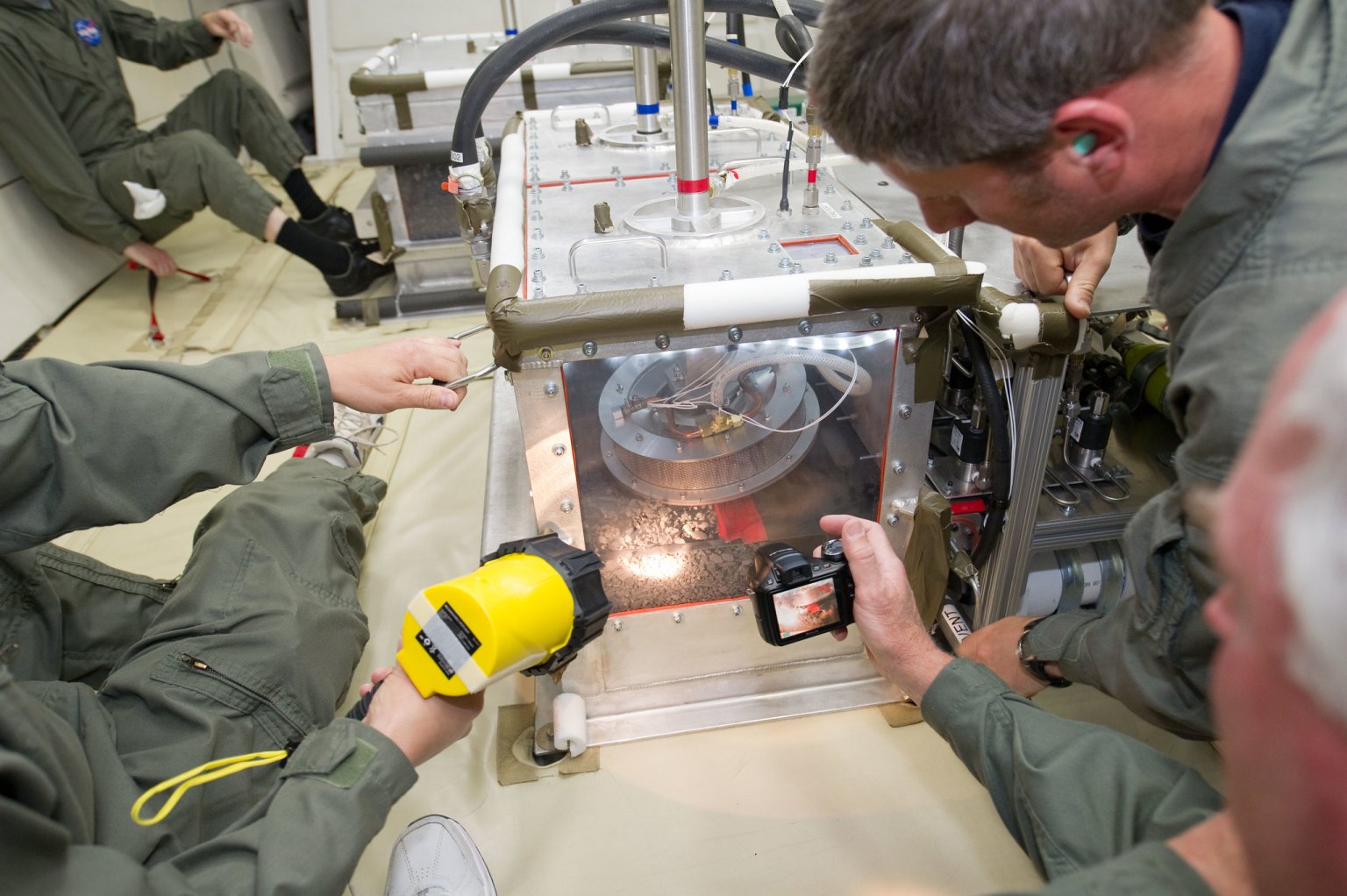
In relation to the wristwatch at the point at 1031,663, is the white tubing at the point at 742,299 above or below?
above

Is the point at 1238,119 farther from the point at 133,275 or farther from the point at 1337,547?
the point at 133,275

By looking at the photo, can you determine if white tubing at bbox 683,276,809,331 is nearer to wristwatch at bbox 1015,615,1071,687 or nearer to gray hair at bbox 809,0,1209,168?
gray hair at bbox 809,0,1209,168

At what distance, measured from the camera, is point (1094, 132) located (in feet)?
1.89

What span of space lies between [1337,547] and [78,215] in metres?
3.05

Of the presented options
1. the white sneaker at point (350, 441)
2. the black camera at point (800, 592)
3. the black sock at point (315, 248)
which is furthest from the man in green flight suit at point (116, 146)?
the black camera at point (800, 592)

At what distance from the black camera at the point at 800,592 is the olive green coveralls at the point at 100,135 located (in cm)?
228

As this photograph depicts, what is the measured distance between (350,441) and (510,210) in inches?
30.4

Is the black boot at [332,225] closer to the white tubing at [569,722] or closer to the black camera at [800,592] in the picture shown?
the white tubing at [569,722]

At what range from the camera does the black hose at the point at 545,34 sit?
1.03 metres

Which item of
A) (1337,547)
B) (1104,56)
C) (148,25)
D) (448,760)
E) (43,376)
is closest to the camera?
(1337,547)

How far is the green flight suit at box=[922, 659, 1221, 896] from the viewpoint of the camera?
625 millimetres

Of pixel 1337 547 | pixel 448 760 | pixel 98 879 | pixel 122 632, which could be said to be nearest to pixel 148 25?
pixel 122 632

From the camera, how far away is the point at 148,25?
274cm

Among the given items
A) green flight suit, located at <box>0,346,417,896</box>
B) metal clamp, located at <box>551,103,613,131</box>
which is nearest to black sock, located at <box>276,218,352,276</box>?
metal clamp, located at <box>551,103,613,131</box>
